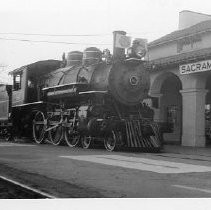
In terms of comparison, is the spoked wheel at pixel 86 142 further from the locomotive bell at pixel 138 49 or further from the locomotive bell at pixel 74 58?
the locomotive bell at pixel 74 58

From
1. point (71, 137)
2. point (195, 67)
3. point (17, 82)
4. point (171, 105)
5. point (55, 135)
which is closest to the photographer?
point (71, 137)

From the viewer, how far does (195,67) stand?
15.8m

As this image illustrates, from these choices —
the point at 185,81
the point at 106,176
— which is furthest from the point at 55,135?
the point at 106,176

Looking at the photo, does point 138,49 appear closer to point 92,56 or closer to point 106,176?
point 92,56

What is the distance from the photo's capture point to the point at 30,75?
16.5 meters

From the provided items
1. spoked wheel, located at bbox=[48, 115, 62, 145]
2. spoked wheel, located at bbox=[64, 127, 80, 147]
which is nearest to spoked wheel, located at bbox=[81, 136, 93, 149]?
spoked wheel, located at bbox=[64, 127, 80, 147]

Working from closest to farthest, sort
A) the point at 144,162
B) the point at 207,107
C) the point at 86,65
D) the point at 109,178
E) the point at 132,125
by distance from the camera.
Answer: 1. the point at 109,178
2. the point at 144,162
3. the point at 132,125
4. the point at 86,65
5. the point at 207,107

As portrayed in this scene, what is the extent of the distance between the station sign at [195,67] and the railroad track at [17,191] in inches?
398

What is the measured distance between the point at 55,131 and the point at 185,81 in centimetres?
513

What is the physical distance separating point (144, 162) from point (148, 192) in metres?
3.51

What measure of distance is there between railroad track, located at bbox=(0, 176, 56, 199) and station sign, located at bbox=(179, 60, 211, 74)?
10.1 m

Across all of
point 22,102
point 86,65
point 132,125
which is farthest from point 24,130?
point 132,125

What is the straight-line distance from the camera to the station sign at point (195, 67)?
1523 cm
